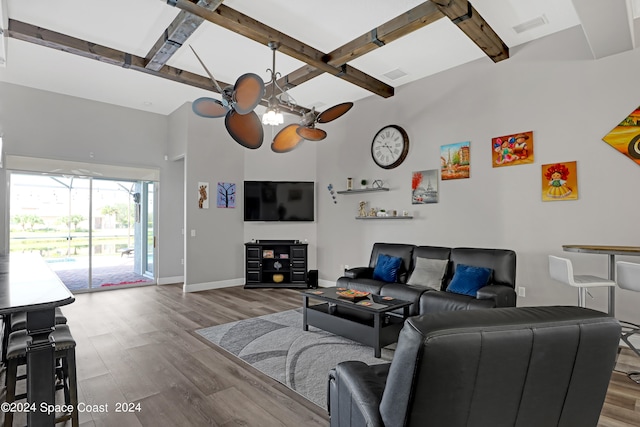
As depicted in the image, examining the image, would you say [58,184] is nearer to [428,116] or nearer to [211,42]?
[211,42]

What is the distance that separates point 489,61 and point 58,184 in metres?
7.10

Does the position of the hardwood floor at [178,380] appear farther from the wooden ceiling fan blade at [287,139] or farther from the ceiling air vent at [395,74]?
the ceiling air vent at [395,74]

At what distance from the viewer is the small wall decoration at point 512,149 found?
13.6ft

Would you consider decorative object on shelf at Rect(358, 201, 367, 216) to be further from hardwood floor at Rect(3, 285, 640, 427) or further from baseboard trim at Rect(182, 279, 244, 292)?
baseboard trim at Rect(182, 279, 244, 292)

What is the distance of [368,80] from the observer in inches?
201

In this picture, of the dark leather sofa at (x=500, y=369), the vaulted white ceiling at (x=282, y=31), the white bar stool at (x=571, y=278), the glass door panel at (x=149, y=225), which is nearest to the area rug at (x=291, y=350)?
the dark leather sofa at (x=500, y=369)

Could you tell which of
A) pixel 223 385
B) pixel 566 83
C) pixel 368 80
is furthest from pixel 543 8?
pixel 223 385

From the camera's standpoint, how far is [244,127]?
2979mm

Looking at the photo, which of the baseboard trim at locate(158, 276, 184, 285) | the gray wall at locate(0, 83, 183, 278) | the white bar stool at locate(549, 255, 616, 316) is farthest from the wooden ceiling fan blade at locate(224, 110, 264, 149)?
the baseboard trim at locate(158, 276, 184, 285)

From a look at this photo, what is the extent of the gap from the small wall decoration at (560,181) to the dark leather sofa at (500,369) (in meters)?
3.19

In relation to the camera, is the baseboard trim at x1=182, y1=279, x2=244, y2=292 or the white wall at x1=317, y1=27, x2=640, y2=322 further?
the baseboard trim at x1=182, y1=279, x2=244, y2=292

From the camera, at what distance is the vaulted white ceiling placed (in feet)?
11.1

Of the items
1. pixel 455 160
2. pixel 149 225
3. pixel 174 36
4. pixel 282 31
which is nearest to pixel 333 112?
pixel 282 31

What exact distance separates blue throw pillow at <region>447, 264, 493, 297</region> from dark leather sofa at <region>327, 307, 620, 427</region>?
2554mm
